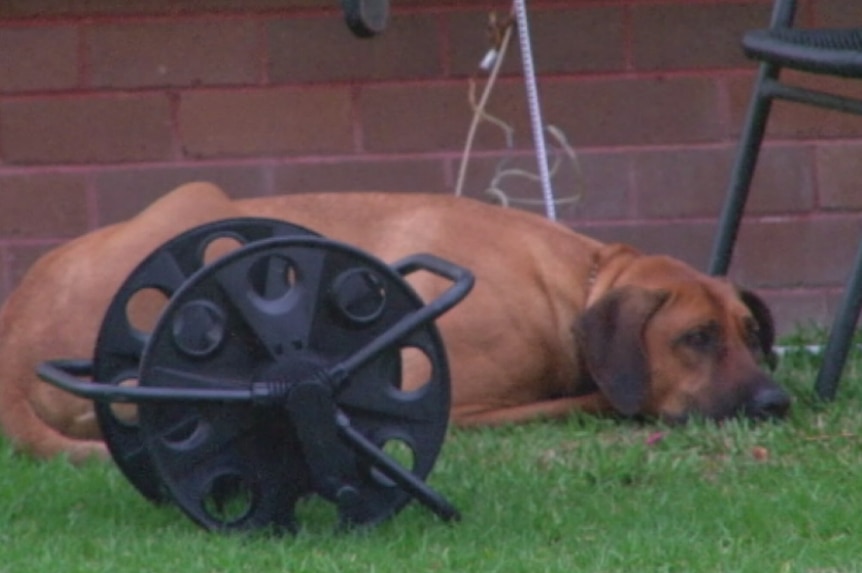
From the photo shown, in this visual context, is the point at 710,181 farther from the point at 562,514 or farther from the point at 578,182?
the point at 562,514

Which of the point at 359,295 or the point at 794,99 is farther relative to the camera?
the point at 794,99

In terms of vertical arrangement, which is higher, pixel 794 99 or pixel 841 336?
pixel 794 99

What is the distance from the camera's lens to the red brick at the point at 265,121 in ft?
21.1

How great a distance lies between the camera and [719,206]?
6.56 m

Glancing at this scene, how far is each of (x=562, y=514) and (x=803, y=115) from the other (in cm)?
260

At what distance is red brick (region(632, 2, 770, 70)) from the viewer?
6461 mm

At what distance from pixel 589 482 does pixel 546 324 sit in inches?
36.3

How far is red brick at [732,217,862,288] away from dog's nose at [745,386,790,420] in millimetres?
1501

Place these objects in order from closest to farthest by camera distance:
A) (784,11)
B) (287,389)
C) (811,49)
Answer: (287,389), (811,49), (784,11)

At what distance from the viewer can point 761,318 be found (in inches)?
220

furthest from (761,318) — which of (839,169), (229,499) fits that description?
(229,499)

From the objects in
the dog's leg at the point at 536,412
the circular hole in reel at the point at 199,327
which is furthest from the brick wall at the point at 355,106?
the circular hole in reel at the point at 199,327

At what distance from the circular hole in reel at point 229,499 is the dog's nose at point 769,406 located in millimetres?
1519

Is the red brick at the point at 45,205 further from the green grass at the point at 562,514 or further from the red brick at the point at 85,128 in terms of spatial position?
the green grass at the point at 562,514
